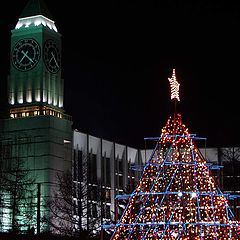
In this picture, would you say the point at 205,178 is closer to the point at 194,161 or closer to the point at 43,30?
the point at 194,161

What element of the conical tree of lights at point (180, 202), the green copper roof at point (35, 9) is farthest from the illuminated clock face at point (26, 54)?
the conical tree of lights at point (180, 202)

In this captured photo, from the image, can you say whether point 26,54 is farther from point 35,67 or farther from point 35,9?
point 35,9

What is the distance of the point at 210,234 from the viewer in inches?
994

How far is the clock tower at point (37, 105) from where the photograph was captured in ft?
199

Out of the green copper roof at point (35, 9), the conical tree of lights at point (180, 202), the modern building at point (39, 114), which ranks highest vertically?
the green copper roof at point (35, 9)

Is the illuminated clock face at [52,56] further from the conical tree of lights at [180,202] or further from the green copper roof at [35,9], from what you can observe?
the conical tree of lights at [180,202]

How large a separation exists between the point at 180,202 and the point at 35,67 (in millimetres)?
39000

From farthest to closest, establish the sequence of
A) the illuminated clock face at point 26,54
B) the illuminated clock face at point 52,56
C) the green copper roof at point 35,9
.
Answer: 1. the green copper roof at point 35,9
2. the illuminated clock face at point 52,56
3. the illuminated clock face at point 26,54

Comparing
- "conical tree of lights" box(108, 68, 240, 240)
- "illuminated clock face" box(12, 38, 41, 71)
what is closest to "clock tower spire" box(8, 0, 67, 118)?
"illuminated clock face" box(12, 38, 41, 71)

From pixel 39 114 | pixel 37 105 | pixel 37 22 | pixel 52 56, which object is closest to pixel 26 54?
pixel 52 56

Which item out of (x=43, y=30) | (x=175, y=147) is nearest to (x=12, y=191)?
(x=43, y=30)

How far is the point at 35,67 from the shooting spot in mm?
63000

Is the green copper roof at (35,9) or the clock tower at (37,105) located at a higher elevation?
the green copper roof at (35,9)

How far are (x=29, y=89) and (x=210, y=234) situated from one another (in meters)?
40.3
